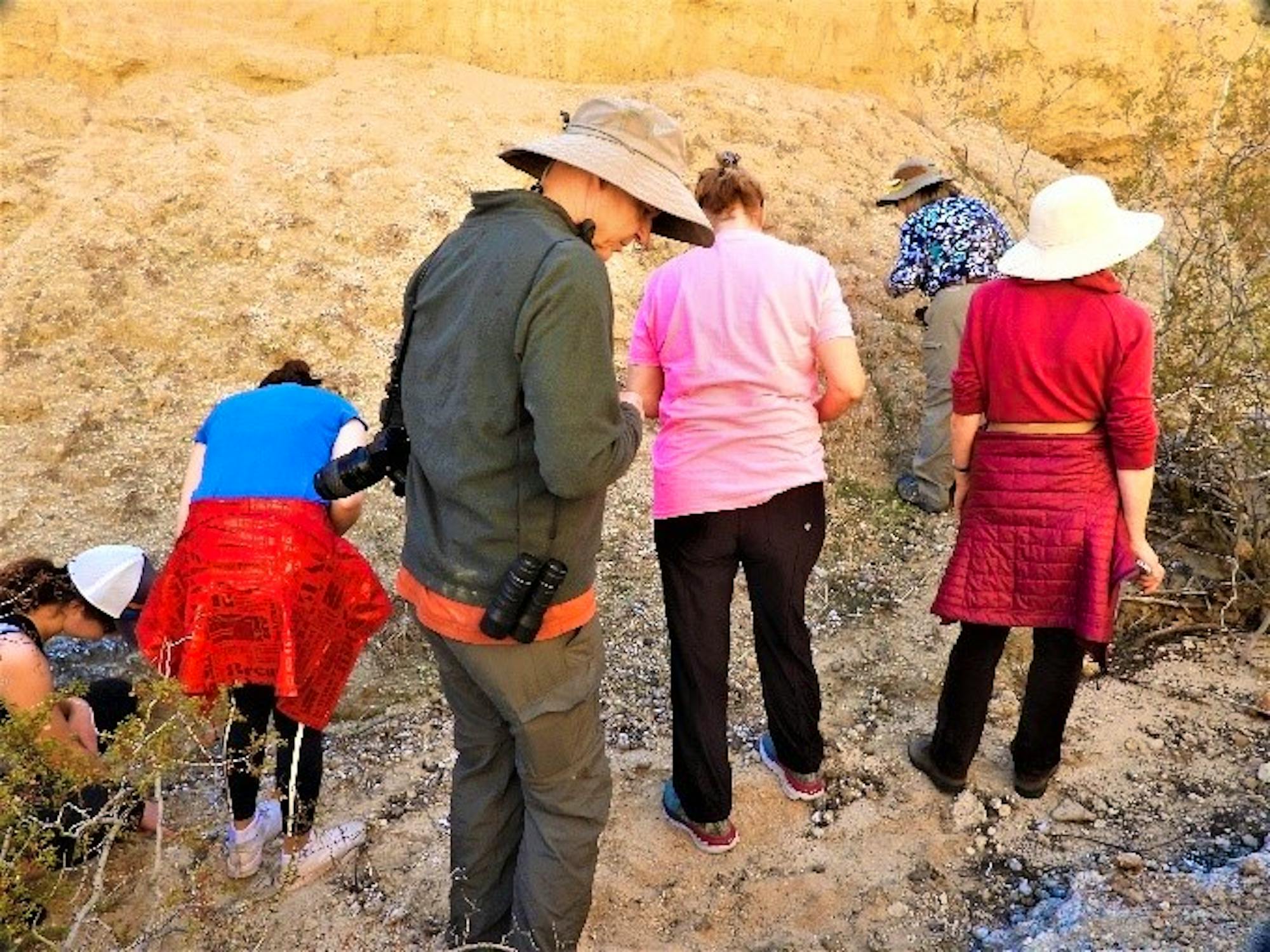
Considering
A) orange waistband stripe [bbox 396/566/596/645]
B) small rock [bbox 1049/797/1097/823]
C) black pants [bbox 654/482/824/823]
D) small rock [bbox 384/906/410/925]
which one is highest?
orange waistband stripe [bbox 396/566/596/645]

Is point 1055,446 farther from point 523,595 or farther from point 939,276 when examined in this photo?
point 939,276

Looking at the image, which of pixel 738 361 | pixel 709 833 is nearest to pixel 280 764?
pixel 709 833

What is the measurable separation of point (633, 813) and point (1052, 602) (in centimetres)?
130

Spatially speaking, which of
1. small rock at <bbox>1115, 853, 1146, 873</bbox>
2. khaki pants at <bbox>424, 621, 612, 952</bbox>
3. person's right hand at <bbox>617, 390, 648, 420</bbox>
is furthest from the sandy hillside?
person's right hand at <bbox>617, 390, 648, 420</bbox>

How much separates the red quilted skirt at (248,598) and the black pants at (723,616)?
2.76 ft

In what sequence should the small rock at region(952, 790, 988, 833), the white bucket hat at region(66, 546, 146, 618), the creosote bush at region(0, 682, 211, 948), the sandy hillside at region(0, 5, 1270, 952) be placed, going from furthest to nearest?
the white bucket hat at region(66, 546, 146, 618) < the small rock at region(952, 790, 988, 833) < the sandy hillside at region(0, 5, 1270, 952) < the creosote bush at region(0, 682, 211, 948)

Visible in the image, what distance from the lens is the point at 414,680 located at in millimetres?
3621

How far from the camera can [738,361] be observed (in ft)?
7.99

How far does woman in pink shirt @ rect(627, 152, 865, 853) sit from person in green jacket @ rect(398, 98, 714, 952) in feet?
1.17

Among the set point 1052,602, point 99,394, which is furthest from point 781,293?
point 99,394

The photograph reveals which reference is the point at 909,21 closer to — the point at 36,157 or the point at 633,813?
the point at 36,157

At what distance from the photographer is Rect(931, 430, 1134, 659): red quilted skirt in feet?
8.25

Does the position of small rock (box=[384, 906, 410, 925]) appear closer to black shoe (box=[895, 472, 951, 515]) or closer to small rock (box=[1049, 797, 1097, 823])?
small rock (box=[1049, 797, 1097, 823])

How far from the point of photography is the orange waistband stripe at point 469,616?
1926 millimetres
